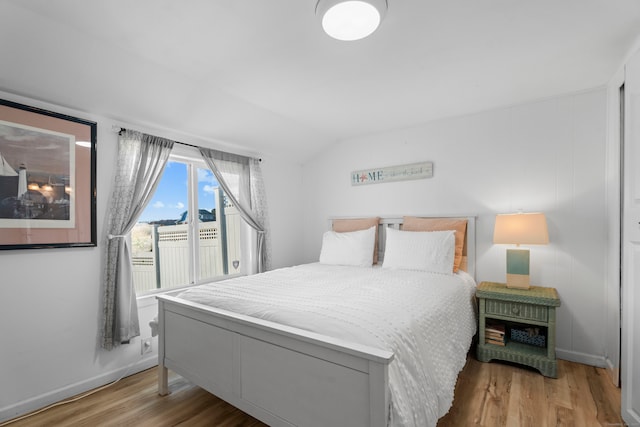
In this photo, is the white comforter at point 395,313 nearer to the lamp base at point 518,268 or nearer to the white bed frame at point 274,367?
the white bed frame at point 274,367

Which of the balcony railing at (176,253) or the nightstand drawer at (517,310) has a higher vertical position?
the balcony railing at (176,253)

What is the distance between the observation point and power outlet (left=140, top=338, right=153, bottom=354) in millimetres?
2578

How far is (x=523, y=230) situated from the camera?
2.43 m

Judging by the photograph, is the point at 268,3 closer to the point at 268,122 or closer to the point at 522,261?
the point at 268,122

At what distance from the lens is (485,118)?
300cm

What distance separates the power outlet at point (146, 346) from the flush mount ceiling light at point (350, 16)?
2.77 m

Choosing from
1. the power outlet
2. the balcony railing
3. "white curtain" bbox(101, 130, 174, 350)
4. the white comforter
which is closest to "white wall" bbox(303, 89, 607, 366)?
the white comforter

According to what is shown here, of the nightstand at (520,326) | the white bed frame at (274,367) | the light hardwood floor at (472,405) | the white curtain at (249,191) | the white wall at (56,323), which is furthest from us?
the white curtain at (249,191)

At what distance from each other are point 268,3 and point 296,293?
5.55 ft

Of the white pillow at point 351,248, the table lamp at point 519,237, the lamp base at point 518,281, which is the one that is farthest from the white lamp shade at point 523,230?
the white pillow at point 351,248

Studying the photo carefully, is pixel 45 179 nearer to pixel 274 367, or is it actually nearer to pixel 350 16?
pixel 274 367

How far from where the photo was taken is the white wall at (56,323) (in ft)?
6.35

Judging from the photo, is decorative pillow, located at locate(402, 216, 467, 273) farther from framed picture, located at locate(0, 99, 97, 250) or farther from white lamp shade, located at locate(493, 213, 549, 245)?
framed picture, located at locate(0, 99, 97, 250)

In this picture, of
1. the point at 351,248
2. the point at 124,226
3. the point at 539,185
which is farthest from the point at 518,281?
the point at 124,226
